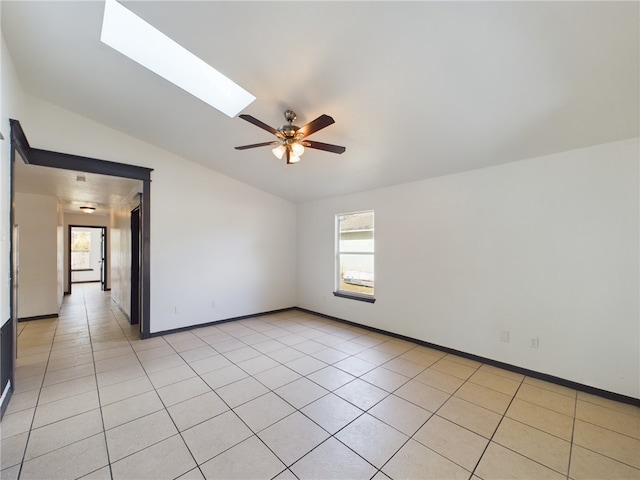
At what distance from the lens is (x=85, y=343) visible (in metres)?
3.96

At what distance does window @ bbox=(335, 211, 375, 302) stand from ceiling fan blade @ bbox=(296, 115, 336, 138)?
2.48 m

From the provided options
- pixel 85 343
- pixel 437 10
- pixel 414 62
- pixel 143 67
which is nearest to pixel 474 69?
pixel 414 62

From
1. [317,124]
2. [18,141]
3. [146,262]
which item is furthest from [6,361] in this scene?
[317,124]

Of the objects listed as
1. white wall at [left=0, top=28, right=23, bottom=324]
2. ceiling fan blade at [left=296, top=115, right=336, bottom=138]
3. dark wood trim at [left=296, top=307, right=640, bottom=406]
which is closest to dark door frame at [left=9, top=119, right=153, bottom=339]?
white wall at [left=0, top=28, right=23, bottom=324]

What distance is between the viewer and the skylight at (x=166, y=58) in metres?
2.39

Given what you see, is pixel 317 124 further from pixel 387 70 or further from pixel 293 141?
pixel 387 70

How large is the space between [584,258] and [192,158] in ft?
17.7

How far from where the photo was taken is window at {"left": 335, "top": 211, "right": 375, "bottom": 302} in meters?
4.80

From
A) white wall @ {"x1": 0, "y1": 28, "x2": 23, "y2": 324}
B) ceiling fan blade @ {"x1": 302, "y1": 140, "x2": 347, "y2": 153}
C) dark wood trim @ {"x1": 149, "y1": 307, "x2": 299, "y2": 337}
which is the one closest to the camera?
white wall @ {"x1": 0, "y1": 28, "x2": 23, "y2": 324}

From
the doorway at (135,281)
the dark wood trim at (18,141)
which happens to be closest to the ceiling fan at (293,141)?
the dark wood trim at (18,141)

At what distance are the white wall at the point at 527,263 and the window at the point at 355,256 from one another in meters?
0.31

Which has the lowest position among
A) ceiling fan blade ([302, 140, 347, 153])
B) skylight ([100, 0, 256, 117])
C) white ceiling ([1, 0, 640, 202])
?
ceiling fan blade ([302, 140, 347, 153])

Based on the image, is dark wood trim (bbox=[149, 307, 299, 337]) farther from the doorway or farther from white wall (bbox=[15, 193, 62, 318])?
white wall (bbox=[15, 193, 62, 318])

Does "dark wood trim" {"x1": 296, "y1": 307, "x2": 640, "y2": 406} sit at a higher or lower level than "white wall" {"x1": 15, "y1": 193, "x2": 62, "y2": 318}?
lower
